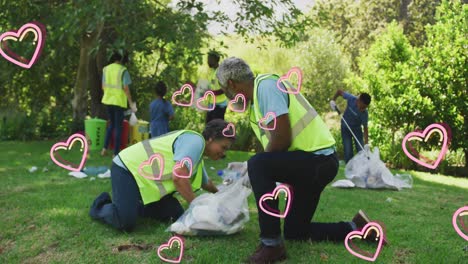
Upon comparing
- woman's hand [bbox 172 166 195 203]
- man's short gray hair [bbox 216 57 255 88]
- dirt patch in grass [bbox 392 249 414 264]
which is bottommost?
dirt patch in grass [bbox 392 249 414 264]

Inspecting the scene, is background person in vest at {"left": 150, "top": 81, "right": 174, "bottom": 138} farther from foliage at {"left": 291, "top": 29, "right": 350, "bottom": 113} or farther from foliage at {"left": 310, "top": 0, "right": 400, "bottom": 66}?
foliage at {"left": 310, "top": 0, "right": 400, "bottom": 66}

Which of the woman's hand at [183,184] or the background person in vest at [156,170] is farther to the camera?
the background person in vest at [156,170]

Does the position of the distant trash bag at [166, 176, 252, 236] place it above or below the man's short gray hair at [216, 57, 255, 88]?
below

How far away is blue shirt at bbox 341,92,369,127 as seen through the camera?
748cm

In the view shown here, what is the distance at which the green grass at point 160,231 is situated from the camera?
326 cm

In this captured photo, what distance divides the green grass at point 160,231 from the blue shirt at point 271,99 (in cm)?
97

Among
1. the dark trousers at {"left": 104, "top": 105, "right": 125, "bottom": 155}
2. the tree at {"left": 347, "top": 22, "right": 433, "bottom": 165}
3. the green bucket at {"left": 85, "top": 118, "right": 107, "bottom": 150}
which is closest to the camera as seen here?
the dark trousers at {"left": 104, "top": 105, "right": 125, "bottom": 155}

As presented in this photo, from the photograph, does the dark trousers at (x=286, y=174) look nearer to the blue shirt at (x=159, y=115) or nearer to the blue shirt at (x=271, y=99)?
the blue shirt at (x=271, y=99)

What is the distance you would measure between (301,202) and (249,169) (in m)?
0.50

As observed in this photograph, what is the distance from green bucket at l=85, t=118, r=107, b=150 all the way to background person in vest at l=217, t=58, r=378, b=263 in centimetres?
590

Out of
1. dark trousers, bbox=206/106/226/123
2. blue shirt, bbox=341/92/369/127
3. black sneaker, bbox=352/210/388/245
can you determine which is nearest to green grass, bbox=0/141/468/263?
black sneaker, bbox=352/210/388/245

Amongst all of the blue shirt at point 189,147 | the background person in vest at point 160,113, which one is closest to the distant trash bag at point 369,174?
the background person in vest at point 160,113

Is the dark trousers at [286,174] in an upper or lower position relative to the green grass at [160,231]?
upper

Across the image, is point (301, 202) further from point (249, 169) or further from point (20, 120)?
point (20, 120)
